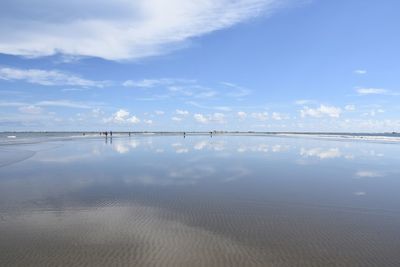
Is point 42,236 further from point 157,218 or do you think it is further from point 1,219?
point 157,218

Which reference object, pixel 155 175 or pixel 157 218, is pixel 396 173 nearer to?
pixel 155 175

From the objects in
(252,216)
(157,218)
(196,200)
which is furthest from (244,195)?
(157,218)

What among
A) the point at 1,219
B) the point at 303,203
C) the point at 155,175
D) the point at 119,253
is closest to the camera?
the point at 119,253

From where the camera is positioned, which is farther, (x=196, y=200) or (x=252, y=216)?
(x=196, y=200)

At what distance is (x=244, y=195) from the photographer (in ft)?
47.9

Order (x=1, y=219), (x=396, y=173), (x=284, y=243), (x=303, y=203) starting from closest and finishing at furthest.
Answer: (x=284, y=243), (x=1, y=219), (x=303, y=203), (x=396, y=173)

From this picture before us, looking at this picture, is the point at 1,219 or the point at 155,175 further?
the point at 155,175

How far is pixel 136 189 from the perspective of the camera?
1588 cm

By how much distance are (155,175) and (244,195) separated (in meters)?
7.23

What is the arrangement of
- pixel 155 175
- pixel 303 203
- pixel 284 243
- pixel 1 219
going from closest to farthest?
pixel 284 243
pixel 1 219
pixel 303 203
pixel 155 175

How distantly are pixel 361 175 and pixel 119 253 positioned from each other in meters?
17.5

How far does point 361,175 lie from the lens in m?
20.6

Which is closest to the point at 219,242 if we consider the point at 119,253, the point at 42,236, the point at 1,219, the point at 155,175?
the point at 119,253

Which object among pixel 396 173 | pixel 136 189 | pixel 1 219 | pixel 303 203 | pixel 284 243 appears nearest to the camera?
pixel 284 243
